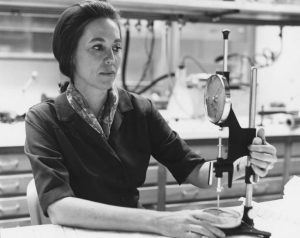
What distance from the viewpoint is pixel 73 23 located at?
1.37 meters

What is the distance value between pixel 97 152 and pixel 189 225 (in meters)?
0.47

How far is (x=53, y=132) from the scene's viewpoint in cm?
131

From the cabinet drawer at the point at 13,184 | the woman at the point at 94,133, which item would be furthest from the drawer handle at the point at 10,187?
the woman at the point at 94,133

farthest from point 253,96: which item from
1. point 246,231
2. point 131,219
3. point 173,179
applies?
point 173,179

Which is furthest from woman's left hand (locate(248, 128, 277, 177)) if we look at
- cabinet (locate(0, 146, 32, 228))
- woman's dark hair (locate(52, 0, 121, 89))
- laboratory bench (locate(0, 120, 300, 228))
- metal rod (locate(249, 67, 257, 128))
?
cabinet (locate(0, 146, 32, 228))

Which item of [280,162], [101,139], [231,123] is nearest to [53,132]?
[101,139]

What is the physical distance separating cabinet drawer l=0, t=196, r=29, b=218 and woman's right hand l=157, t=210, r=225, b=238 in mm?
1223

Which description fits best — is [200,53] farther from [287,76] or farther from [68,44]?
[68,44]

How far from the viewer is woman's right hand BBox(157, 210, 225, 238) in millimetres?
980

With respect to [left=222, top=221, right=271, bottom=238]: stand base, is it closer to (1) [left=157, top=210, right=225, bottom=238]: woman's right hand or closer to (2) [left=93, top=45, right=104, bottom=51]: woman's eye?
(1) [left=157, top=210, right=225, bottom=238]: woman's right hand

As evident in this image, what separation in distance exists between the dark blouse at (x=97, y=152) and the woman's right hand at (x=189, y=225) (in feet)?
1.01

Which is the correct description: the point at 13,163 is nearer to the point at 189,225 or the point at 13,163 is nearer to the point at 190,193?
the point at 190,193

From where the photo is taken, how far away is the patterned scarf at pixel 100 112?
4.50 feet

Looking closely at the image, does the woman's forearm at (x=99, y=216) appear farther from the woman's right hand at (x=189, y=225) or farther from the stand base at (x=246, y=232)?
Result: the stand base at (x=246, y=232)
